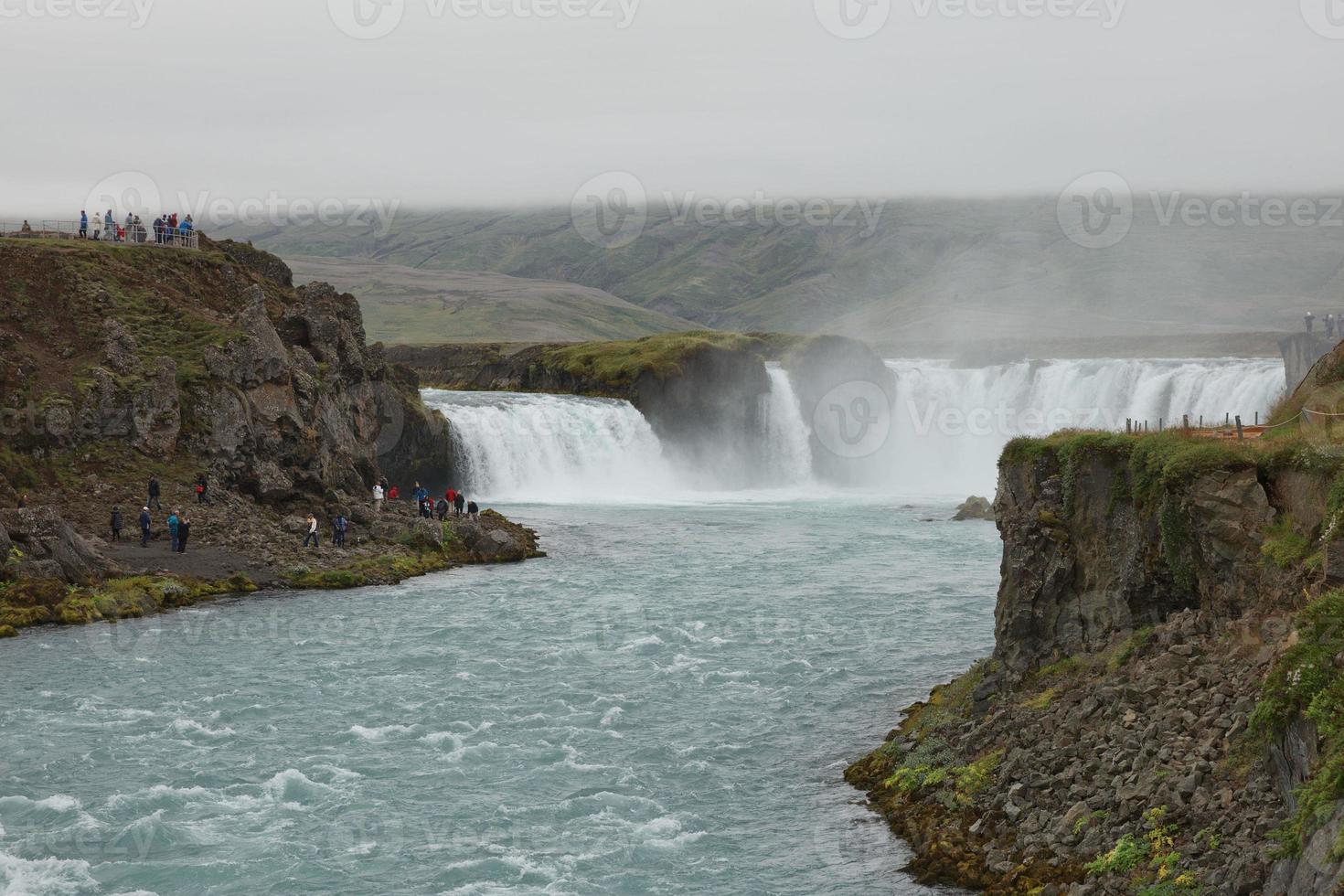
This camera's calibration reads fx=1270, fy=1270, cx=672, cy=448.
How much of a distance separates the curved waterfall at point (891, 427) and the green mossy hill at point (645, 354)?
271 inches

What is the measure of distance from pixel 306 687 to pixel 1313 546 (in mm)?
26563

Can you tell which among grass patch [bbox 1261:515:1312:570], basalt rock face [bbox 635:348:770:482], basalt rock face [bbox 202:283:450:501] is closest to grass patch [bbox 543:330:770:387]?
basalt rock face [bbox 635:348:770:482]

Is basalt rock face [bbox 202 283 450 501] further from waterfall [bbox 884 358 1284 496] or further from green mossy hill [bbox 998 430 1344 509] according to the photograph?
waterfall [bbox 884 358 1284 496]

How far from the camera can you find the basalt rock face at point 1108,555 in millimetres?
22812

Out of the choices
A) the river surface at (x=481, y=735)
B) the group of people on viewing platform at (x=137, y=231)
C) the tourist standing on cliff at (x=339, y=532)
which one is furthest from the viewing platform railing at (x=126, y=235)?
the river surface at (x=481, y=735)

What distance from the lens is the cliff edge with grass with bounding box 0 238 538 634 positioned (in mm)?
48844

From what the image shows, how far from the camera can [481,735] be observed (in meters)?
31.3

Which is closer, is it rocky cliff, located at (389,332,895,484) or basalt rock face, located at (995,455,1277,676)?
basalt rock face, located at (995,455,1277,676)

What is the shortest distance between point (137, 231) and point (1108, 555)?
2665 inches

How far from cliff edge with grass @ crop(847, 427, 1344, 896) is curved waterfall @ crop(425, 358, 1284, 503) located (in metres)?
58.2

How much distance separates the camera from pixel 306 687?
36250 millimetres

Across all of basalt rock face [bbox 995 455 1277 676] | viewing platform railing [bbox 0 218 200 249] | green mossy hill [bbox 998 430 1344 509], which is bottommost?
basalt rock face [bbox 995 455 1277 676]

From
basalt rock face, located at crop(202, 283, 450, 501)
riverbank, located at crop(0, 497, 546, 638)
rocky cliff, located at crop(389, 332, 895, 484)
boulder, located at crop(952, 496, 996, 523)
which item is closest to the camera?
riverbank, located at crop(0, 497, 546, 638)

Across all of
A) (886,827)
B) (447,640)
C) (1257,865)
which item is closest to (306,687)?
(447,640)
